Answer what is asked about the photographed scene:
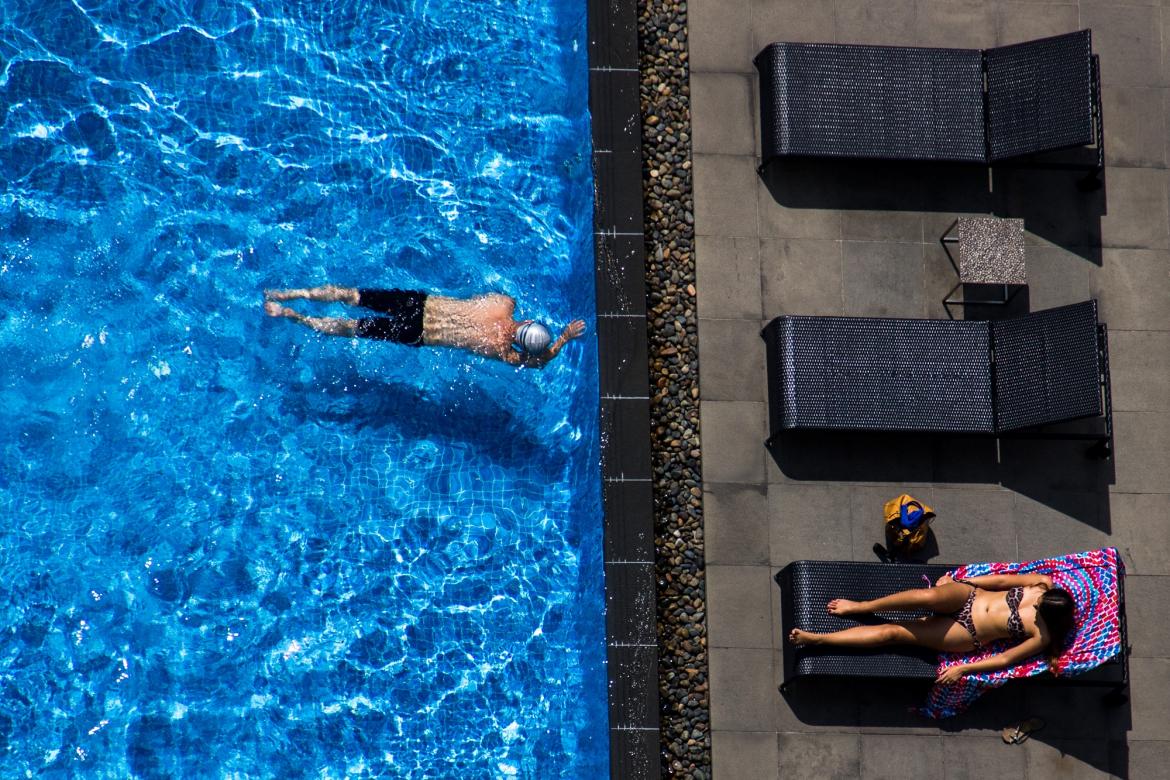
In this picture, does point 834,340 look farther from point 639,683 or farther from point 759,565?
point 639,683

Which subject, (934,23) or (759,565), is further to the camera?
(934,23)

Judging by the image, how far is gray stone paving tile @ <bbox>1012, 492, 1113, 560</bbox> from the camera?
1227 centimetres

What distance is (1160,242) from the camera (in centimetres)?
1284

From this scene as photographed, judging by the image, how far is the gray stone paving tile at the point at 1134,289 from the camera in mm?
12680

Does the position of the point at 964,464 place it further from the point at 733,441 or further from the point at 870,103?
the point at 870,103

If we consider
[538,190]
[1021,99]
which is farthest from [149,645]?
[1021,99]

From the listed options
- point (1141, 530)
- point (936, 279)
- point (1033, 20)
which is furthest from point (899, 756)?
point (1033, 20)

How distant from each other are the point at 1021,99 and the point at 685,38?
3016 mm

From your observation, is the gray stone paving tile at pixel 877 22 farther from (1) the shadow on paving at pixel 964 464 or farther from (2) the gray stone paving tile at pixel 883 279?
(1) the shadow on paving at pixel 964 464

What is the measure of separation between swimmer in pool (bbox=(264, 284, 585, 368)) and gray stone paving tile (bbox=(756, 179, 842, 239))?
78.7 inches

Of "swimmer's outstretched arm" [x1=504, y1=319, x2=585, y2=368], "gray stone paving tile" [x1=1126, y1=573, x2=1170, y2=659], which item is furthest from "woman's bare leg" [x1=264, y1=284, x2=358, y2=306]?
"gray stone paving tile" [x1=1126, y1=573, x2=1170, y2=659]

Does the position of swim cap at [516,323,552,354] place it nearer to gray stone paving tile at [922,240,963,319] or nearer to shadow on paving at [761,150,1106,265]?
shadow on paving at [761,150,1106,265]

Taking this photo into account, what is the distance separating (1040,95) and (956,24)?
123cm

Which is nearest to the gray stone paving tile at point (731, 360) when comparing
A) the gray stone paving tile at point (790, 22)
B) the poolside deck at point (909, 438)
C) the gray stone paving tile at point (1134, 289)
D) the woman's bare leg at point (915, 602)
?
the poolside deck at point (909, 438)
